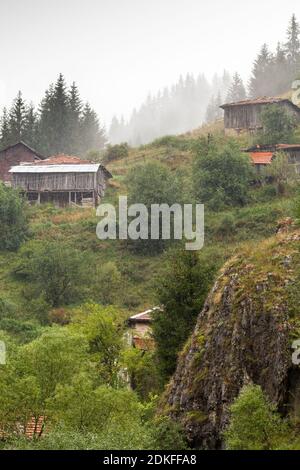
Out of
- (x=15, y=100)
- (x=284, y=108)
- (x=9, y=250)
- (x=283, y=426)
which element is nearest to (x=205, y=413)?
(x=283, y=426)

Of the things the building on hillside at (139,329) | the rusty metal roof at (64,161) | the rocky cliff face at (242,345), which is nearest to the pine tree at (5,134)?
the rusty metal roof at (64,161)

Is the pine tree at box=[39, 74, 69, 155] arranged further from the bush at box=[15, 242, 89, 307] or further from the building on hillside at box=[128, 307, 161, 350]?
the building on hillside at box=[128, 307, 161, 350]

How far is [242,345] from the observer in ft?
69.7

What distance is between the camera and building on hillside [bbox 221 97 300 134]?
8700cm

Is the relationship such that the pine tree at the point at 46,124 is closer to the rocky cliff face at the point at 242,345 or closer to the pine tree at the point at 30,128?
the pine tree at the point at 30,128

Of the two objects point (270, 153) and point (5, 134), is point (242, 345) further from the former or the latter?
point (5, 134)

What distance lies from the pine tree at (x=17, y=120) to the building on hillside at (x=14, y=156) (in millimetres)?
11157

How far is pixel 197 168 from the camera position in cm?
6875

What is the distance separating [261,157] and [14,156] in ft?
101

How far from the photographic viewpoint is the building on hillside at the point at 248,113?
87.0 meters

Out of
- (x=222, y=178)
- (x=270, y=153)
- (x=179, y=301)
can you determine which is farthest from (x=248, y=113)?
(x=179, y=301)

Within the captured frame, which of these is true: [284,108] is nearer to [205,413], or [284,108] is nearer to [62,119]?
[62,119]

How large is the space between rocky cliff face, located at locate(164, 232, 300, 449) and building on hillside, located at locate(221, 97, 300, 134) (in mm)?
65370

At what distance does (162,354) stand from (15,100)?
247ft
